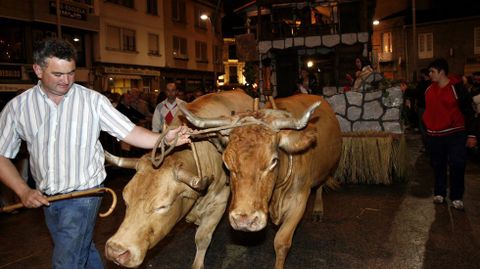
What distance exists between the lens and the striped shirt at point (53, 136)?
2943 mm

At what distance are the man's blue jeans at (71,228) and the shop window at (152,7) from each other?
93.7ft

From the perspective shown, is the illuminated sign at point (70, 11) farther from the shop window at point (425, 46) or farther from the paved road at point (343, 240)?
the shop window at point (425, 46)

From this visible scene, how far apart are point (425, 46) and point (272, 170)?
118 feet

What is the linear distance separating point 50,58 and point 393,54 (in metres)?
36.9

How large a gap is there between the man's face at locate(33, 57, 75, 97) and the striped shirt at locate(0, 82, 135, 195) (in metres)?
0.12

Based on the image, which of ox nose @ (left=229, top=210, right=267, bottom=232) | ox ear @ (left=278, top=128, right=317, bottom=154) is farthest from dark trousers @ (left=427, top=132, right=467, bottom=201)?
ox nose @ (left=229, top=210, right=267, bottom=232)

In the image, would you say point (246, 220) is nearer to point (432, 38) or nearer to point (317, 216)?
point (317, 216)

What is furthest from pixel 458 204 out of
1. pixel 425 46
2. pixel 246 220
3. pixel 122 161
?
pixel 425 46

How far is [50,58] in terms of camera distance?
2824 millimetres

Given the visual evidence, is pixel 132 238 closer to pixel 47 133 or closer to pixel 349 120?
pixel 47 133

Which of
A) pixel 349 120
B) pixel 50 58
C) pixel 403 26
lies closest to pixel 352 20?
pixel 349 120

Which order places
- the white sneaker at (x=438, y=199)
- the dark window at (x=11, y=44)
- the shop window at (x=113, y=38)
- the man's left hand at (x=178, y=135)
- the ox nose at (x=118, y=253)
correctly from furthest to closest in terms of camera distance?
1. the shop window at (x=113, y=38)
2. the dark window at (x=11, y=44)
3. the white sneaker at (x=438, y=199)
4. the man's left hand at (x=178, y=135)
5. the ox nose at (x=118, y=253)

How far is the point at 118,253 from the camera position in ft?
9.59

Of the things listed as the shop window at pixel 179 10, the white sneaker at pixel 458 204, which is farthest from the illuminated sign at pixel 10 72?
the white sneaker at pixel 458 204
